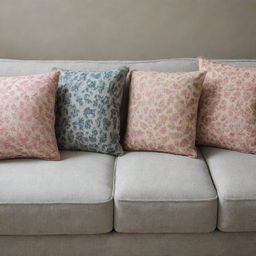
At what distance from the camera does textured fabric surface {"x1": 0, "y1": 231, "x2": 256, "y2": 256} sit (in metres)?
1.87

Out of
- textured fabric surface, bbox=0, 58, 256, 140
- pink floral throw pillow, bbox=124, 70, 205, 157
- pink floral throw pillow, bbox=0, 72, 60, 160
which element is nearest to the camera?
pink floral throw pillow, bbox=0, 72, 60, 160

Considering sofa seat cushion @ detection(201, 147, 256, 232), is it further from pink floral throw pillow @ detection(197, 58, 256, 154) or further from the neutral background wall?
the neutral background wall

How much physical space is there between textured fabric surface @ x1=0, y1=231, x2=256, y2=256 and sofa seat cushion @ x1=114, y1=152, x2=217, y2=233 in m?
0.06

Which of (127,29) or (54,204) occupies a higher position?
(127,29)

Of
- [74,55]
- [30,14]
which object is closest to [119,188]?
[74,55]

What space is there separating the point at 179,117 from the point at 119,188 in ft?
1.58

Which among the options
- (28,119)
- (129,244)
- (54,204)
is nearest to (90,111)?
(28,119)

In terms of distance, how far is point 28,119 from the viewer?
1976 mm

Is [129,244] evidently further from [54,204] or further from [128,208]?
[54,204]

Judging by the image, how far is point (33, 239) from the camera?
187 cm

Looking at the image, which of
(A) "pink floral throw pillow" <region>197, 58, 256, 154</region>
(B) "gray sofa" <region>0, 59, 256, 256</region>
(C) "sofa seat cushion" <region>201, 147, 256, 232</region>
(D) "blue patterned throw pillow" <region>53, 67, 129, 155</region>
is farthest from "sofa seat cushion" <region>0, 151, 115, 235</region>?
(A) "pink floral throw pillow" <region>197, 58, 256, 154</region>

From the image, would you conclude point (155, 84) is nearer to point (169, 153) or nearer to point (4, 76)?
point (169, 153)

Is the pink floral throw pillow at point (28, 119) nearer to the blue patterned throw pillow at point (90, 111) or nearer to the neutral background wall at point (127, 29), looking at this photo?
the blue patterned throw pillow at point (90, 111)

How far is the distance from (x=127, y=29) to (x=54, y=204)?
4.36 ft
